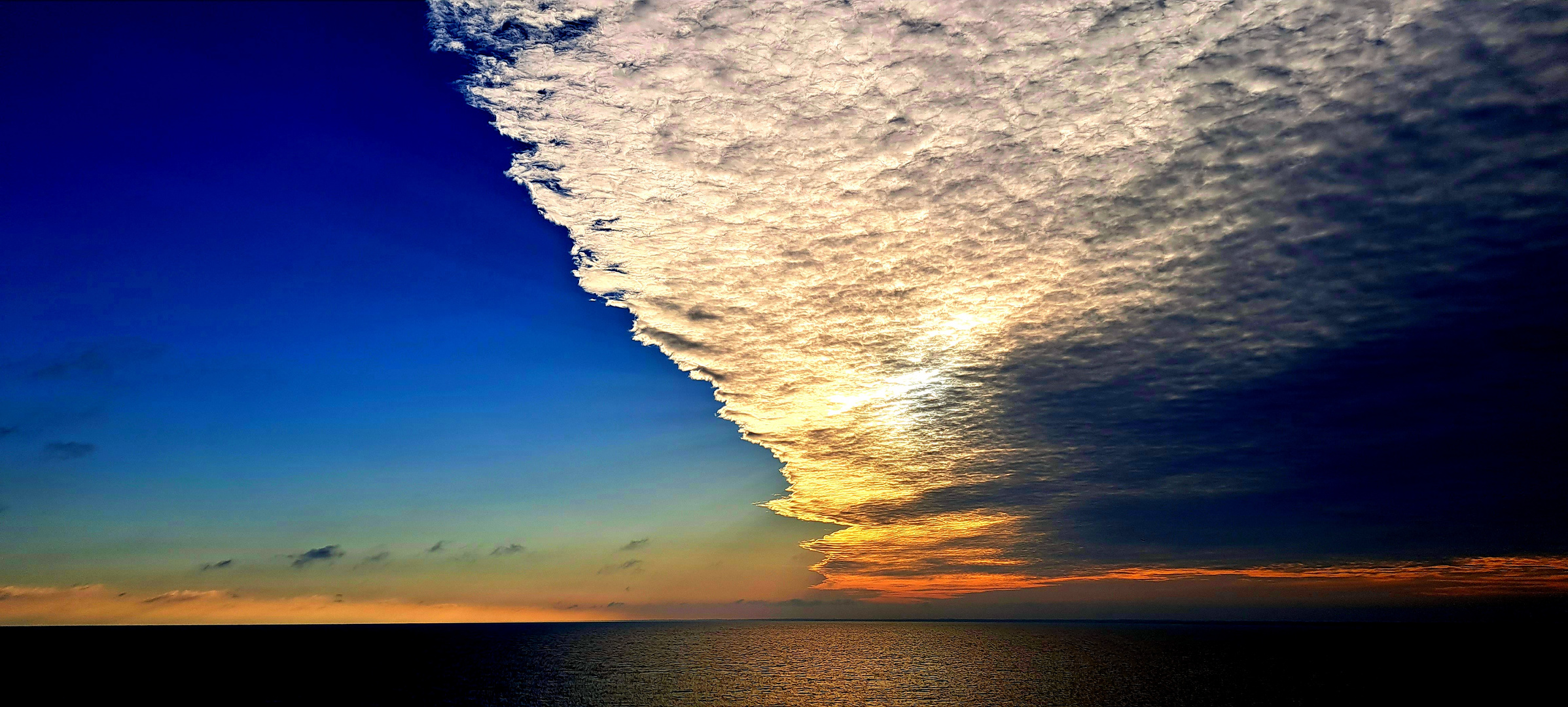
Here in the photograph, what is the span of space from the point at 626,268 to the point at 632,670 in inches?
2929

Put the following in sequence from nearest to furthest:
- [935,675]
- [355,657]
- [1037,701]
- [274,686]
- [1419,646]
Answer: [1037,701] → [274,686] → [935,675] → [355,657] → [1419,646]

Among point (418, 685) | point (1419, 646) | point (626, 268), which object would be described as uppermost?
point (626, 268)

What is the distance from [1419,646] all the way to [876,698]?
Result: 198 metres

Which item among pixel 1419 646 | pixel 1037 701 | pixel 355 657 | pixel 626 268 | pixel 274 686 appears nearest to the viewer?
pixel 626 268

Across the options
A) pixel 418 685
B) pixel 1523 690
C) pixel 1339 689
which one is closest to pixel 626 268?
pixel 418 685

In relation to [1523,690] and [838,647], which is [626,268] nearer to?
[1523,690]

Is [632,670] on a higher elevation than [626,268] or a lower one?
lower

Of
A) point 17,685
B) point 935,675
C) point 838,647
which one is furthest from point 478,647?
point 935,675

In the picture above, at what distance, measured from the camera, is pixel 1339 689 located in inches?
2997

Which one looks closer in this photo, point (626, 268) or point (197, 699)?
point (626, 268)

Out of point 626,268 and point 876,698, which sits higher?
point 626,268

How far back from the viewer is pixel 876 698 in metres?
66.2

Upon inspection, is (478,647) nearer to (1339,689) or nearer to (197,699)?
(197,699)

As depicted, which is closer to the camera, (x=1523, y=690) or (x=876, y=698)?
(x=876, y=698)
